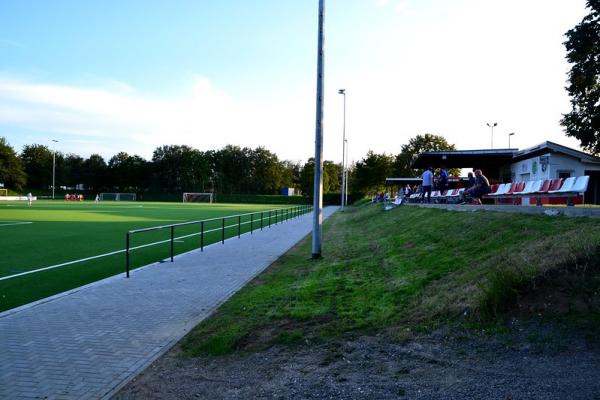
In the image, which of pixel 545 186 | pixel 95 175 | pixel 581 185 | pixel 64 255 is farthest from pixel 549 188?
pixel 95 175

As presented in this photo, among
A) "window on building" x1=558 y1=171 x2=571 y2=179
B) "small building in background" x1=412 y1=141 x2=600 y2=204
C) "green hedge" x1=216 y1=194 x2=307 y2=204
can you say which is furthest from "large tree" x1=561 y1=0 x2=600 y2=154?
"green hedge" x1=216 y1=194 x2=307 y2=204

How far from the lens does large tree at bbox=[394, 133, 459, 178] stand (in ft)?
261

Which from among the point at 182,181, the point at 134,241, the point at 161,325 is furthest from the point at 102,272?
the point at 182,181

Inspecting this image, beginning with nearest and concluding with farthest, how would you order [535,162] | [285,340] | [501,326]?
[501,326] < [285,340] < [535,162]

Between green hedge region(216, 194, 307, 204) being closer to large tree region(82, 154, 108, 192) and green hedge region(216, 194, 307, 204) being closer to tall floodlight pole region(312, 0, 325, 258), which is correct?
large tree region(82, 154, 108, 192)

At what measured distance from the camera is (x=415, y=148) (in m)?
80.2

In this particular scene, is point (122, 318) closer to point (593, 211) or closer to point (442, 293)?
point (442, 293)

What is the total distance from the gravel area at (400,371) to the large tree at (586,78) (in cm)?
3056

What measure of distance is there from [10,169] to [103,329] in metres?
110

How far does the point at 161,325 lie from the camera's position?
6871 mm

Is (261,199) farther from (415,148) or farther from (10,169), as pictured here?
(10,169)

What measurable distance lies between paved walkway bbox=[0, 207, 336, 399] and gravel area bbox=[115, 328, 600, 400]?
0.49 m

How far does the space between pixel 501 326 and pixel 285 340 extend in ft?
7.66

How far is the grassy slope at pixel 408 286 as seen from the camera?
5848 millimetres
